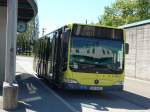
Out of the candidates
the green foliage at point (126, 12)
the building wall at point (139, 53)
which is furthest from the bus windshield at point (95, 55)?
the green foliage at point (126, 12)

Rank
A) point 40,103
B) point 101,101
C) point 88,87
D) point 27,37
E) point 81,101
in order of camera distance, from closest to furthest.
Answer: point 40,103
point 81,101
point 101,101
point 88,87
point 27,37

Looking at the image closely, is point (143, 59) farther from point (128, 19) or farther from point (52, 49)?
point (128, 19)

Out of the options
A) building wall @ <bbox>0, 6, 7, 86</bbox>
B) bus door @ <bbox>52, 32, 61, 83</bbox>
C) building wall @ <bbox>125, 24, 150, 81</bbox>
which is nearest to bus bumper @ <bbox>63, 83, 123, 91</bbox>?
bus door @ <bbox>52, 32, 61, 83</bbox>

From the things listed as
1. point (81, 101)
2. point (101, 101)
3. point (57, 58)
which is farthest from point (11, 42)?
point (57, 58)

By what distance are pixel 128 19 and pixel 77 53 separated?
42.1 m

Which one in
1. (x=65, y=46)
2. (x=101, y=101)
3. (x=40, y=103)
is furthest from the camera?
(x=65, y=46)

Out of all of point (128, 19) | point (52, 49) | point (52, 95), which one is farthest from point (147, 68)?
point (128, 19)

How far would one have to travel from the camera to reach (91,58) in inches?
637

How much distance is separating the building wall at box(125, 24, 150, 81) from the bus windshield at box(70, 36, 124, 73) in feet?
→ 39.4

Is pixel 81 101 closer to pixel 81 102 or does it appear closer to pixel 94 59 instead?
pixel 81 102

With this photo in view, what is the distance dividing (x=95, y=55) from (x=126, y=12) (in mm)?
42946

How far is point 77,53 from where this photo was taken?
16.1 m

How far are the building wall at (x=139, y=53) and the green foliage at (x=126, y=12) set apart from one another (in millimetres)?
24418

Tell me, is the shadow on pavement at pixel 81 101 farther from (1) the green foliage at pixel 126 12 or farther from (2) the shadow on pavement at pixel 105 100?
(1) the green foliage at pixel 126 12
